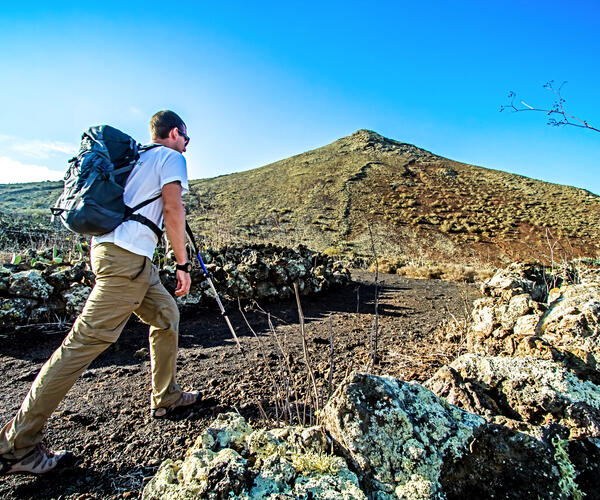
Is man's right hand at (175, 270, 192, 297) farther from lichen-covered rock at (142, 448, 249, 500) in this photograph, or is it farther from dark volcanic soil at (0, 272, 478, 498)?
lichen-covered rock at (142, 448, 249, 500)

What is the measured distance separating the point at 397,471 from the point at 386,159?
52.1 metres

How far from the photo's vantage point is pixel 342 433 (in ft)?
3.93

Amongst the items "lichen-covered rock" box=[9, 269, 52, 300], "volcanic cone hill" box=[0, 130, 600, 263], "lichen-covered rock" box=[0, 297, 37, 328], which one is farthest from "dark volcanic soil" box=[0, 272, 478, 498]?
"volcanic cone hill" box=[0, 130, 600, 263]

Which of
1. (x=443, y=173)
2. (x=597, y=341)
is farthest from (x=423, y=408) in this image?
(x=443, y=173)

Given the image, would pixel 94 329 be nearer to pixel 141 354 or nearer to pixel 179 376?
pixel 179 376

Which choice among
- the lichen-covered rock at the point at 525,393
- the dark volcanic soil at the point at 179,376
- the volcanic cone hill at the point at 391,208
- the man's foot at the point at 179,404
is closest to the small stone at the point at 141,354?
the dark volcanic soil at the point at 179,376

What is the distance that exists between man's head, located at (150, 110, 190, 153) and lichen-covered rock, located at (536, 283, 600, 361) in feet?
8.70

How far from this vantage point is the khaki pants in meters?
1.67

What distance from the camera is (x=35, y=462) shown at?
1.65 m

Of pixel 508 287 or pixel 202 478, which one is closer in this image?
pixel 202 478

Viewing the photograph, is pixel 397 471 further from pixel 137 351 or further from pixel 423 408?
pixel 137 351

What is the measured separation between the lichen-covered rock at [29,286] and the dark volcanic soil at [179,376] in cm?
46

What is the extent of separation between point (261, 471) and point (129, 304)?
1.26m

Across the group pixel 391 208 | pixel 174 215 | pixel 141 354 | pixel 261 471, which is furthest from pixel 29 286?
pixel 391 208
